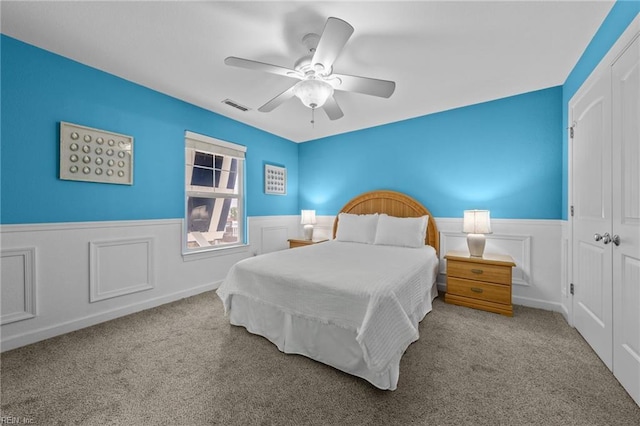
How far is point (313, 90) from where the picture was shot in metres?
1.93

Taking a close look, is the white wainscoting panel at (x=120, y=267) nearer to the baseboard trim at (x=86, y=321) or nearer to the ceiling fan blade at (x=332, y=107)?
the baseboard trim at (x=86, y=321)

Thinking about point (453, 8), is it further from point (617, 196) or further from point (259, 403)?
point (259, 403)

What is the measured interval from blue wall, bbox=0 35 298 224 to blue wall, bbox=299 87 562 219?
2.32 metres

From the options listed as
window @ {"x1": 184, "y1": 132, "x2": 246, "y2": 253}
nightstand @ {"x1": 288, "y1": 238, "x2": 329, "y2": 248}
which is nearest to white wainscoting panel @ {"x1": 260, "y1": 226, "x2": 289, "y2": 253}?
nightstand @ {"x1": 288, "y1": 238, "x2": 329, "y2": 248}

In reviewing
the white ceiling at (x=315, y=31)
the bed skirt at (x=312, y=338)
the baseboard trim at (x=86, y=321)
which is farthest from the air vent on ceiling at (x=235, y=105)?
the baseboard trim at (x=86, y=321)

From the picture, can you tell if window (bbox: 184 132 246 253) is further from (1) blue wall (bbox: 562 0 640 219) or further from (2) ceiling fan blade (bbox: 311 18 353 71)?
(1) blue wall (bbox: 562 0 640 219)

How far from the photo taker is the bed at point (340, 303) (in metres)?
1.50

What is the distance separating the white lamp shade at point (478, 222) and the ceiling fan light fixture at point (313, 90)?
6.89ft

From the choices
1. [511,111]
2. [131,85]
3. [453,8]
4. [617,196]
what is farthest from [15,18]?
[511,111]

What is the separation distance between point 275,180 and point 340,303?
10.4 feet

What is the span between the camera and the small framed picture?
4.24m

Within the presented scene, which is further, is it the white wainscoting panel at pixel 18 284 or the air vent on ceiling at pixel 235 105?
the air vent on ceiling at pixel 235 105

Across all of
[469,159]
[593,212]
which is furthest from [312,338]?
[469,159]

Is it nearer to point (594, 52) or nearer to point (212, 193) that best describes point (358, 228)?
point (212, 193)
